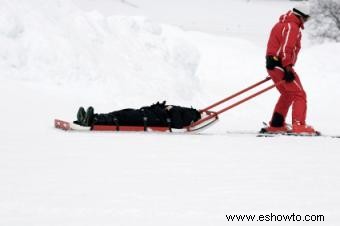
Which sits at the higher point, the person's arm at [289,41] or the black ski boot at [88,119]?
the person's arm at [289,41]

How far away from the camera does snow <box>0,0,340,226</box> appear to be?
3.97 metres

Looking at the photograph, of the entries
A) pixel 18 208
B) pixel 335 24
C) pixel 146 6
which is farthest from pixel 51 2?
pixel 146 6

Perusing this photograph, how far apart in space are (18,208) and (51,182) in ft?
2.49

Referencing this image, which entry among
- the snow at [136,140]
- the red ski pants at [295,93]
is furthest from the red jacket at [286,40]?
the snow at [136,140]

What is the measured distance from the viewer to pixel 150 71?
13.0m

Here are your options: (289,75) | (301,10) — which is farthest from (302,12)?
(289,75)

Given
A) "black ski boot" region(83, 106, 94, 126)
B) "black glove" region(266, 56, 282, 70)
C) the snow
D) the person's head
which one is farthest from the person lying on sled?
the person's head

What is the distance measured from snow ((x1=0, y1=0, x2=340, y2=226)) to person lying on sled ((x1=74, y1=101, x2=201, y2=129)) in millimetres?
225

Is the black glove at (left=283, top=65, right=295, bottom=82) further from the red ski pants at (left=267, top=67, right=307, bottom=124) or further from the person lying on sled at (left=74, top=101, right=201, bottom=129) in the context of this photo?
the person lying on sled at (left=74, top=101, right=201, bottom=129)

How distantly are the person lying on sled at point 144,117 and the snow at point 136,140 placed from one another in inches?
8.9

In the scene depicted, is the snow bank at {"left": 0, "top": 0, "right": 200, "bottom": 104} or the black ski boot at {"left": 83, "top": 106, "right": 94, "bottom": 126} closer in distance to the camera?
the black ski boot at {"left": 83, "top": 106, "right": 94, "bottom": 126}

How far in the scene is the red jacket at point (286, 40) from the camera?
813cm

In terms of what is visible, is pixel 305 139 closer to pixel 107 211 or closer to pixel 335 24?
pixel 107 211

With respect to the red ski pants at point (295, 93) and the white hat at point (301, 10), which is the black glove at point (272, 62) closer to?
the red ski pants at point (295, 93)
